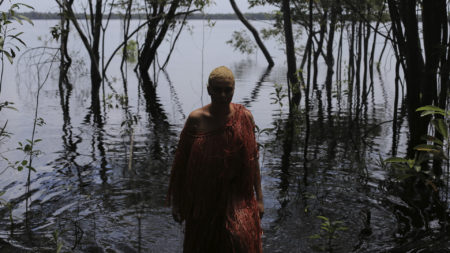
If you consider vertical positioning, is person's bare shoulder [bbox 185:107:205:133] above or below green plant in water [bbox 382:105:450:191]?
above

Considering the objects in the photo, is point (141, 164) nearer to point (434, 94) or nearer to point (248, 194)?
point (434, 94)

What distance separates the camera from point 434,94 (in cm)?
634

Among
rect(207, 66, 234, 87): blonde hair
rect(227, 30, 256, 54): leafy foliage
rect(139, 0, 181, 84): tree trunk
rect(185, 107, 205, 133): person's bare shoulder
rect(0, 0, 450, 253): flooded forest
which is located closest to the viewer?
rect(207, 66, 234, 87): blonde hair

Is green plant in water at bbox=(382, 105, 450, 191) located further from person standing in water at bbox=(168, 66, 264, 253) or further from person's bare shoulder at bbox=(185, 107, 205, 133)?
person's bare shoulder at bbox=(185, 107, 205, 133)

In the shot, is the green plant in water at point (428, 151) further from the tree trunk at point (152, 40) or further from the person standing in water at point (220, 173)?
the tree trunk at point (152, 40)

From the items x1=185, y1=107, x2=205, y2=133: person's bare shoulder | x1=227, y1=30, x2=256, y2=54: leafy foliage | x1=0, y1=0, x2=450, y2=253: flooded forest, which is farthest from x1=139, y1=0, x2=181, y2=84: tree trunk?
x1=185, y1=107, x2=205, y2=133: person's bare shoulder

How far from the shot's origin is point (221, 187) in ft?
11.0

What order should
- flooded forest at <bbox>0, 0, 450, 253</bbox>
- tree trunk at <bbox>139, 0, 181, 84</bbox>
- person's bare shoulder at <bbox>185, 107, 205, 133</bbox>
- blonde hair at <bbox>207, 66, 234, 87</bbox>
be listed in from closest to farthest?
blonde hair at <bbox>207, 66, 234, 87</bbox>, person's bare shoulder at <bbox>185, 107, 205, 133</bbox>, flooded forest at <bbox>0, 0, 450, 253</bbox>, tree trunk at <bbox>139, 0, 181, 84</bbox>

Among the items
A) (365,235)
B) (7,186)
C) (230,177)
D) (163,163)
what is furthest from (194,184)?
(163,163)

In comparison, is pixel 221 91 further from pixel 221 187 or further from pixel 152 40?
pixel 152 40

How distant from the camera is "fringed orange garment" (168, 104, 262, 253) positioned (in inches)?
130

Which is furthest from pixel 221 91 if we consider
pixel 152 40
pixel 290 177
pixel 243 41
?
pixel 243 41

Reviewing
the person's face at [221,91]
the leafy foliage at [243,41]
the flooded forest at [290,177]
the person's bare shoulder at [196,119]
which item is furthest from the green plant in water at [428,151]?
the leafy foliage at [243,41]

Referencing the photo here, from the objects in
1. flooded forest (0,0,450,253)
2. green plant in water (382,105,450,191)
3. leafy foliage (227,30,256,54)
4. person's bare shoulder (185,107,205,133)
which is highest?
leafy foliage (227,30,256,54)
